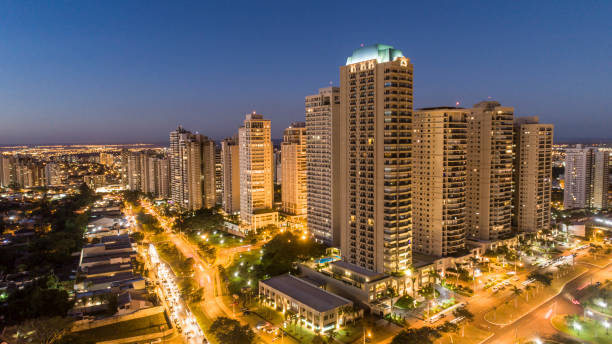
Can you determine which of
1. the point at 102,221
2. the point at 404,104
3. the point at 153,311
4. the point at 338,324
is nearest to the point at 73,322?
the point at 153,311

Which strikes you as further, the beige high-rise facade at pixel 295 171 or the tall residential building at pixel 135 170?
the tall residential building at pixel 135 170

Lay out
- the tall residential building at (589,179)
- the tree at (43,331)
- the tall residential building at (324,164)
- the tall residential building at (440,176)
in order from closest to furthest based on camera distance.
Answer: the tree at (43,331) < the tall residential building at (440,176) < the tall residential building at (324,164) < the tall residential building at (589,179)

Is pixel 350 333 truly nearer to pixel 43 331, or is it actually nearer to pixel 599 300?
pixel 599 300

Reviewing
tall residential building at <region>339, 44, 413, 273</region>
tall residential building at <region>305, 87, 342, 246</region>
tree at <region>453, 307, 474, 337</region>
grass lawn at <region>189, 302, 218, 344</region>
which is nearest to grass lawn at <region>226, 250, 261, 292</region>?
grass lawn at <region>189, 302, 218, 344</region>

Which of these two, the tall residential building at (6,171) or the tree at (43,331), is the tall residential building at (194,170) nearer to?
the tree at (43,331)

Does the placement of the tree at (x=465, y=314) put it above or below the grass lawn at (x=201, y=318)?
above

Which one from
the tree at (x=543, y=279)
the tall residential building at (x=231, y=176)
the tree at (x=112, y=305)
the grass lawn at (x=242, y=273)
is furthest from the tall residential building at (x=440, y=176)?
the tall residential building at (x=231, y=176)
